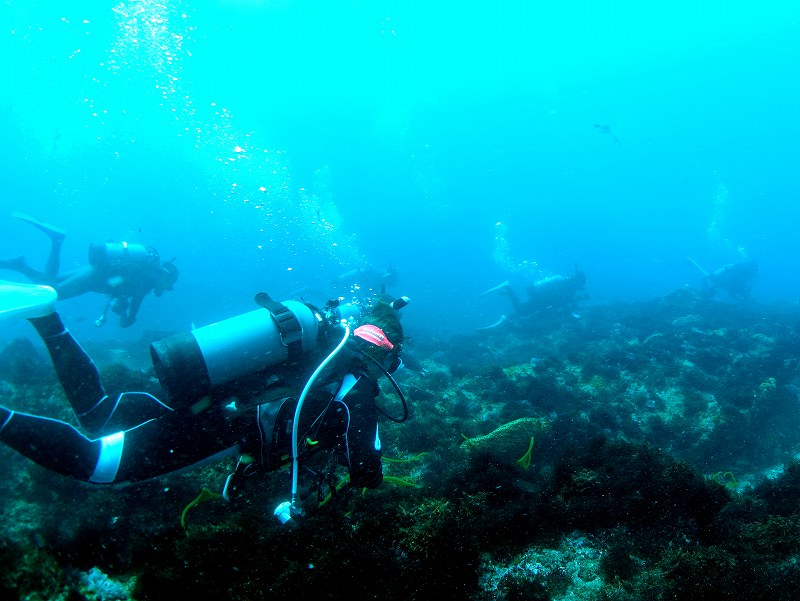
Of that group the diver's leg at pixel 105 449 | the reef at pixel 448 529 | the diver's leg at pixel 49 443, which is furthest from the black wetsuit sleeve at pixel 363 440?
the diver's leg at pixel 49 443

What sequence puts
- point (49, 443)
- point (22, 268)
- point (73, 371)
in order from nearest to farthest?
1. point (49, 443)
2. point (73, 371)
3. point (22, 268)

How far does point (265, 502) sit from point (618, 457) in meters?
3.82

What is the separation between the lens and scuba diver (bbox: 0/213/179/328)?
11781mm

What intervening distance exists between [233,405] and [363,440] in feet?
4.20

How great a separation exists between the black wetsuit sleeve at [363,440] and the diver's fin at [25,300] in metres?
2.89

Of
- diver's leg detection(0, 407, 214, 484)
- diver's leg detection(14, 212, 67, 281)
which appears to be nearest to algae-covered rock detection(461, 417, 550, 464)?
diver's leg detection(0, 407, 214, 484)

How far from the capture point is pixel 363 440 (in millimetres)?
2980

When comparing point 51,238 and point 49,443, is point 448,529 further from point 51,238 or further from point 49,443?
point 51,238

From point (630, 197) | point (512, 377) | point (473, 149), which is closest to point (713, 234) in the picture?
point (630, 197)

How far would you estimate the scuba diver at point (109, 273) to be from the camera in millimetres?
11781

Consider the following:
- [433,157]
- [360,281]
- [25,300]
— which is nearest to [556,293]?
[360,281]

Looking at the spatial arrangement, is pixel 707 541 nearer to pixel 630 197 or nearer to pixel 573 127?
pixel 573 127

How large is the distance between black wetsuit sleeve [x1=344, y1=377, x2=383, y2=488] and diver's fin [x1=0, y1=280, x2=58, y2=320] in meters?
2.89

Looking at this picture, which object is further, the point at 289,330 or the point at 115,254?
the point at 115,254
